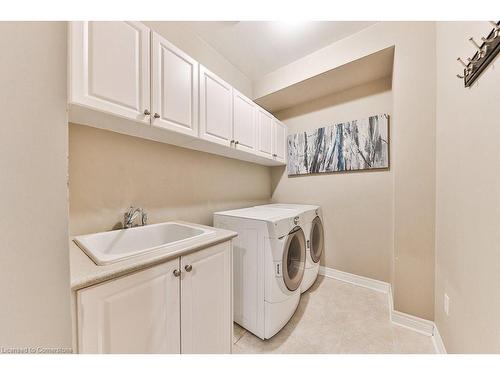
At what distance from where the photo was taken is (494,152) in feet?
2.57

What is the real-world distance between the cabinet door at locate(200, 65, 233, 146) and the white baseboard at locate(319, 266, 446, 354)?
6.94ft

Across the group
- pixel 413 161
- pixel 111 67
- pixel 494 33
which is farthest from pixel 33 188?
pixel 413 161

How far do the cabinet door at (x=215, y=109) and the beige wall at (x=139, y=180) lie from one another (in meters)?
0.38

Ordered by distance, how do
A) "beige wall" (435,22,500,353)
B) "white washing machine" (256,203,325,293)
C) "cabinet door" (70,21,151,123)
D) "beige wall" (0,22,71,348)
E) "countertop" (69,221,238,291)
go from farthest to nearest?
"white washing machine" (256,203,325,293) < "cabinet door" (70,21,151,123) < "beige wall" (435,22,500,353) < "countertop" (69,221,238,291) < "beige wall" (0,22,71,348)

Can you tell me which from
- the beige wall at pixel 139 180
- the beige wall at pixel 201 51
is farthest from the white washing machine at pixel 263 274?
the beige wall at pixel 201 51

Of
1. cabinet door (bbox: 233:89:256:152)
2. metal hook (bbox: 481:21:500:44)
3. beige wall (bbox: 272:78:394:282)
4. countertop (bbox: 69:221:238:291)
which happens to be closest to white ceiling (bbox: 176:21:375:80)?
cabinet door (bbox: 233:89:256:152)

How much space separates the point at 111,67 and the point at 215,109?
0.76m

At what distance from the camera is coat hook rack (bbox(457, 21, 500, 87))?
74 cm

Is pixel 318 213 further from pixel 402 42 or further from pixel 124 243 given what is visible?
pixel 124 243

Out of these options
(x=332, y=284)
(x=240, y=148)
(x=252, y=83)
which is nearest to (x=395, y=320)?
(x=332, y=284)

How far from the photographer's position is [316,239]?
2316 mm

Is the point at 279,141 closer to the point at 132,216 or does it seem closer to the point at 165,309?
the point at 132,216

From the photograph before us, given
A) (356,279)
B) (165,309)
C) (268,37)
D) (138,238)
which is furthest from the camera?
(356,279)

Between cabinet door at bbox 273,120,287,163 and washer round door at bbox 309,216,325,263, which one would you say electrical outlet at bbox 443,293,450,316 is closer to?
washer round door at bbox 309,216,325,263
